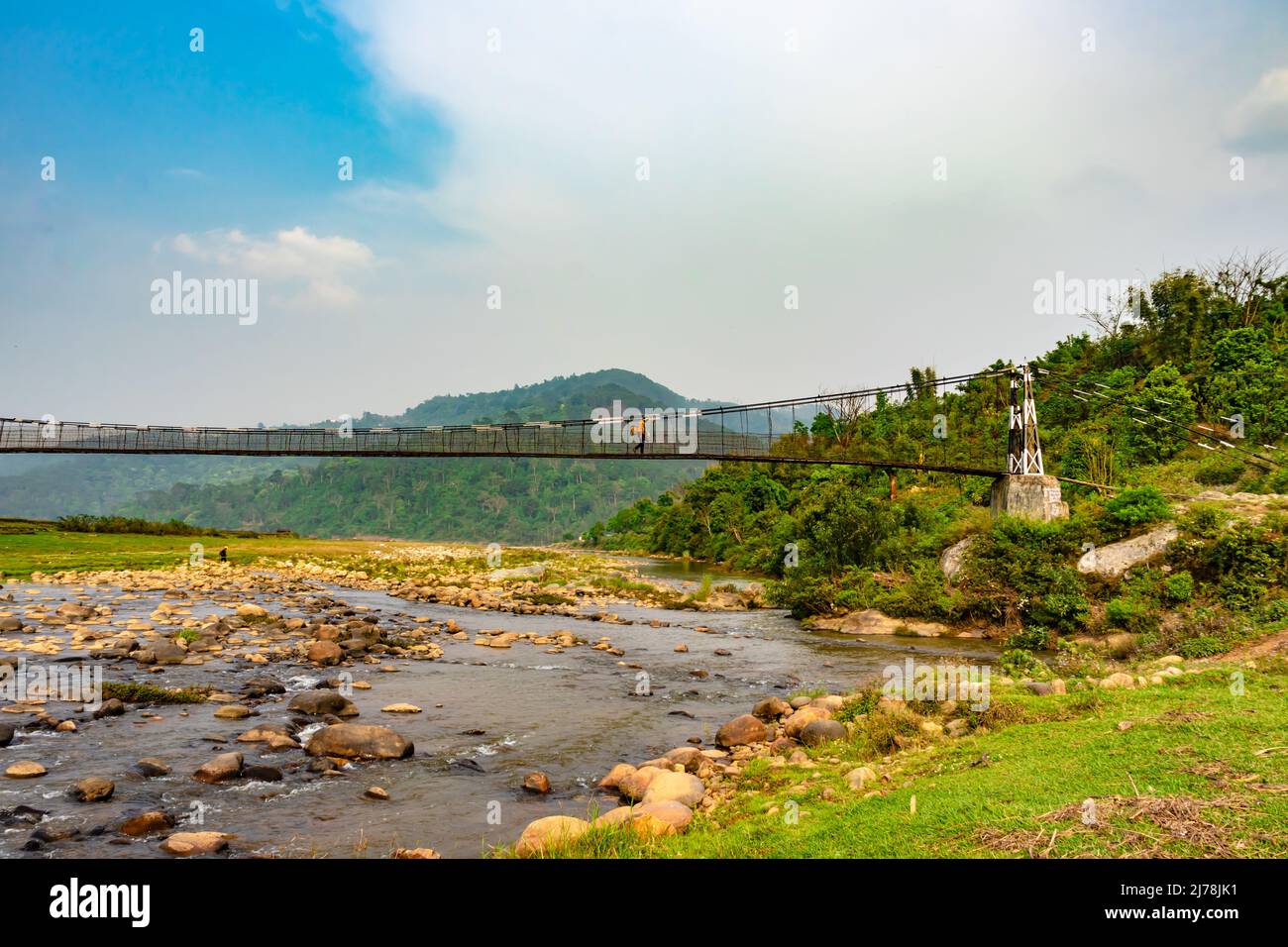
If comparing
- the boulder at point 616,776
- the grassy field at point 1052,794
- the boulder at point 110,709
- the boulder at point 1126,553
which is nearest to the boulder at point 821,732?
the grassy field at point 1052,794

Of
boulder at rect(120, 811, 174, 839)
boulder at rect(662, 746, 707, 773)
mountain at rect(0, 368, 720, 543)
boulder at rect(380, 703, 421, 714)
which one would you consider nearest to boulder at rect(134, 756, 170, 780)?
boulder at rect(120, 811, 174, 839)

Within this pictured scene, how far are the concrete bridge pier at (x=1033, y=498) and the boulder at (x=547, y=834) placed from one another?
22.4 metres

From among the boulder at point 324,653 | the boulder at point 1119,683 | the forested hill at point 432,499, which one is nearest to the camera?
the boulder at point 1119,683

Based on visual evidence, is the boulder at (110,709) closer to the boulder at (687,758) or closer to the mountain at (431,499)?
the boulder at (687,758)

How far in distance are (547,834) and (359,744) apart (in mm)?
4767

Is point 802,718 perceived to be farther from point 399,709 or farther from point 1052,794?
point 399,709

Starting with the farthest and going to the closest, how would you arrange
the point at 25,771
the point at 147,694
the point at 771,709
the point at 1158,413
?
1. the point at 1158,413
2. the point at 147,694
3. the point at 771,709
4. the point at 25,771

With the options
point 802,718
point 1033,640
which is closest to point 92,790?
point 802,718

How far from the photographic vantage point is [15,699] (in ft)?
39.8

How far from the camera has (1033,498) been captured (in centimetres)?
2531

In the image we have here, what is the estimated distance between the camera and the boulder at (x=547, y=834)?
21.1ft

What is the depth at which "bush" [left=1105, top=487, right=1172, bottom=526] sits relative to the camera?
21.8m
